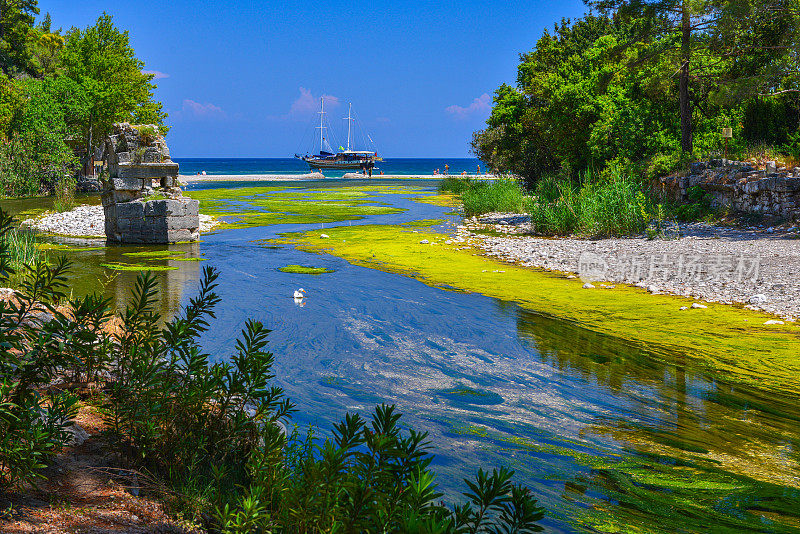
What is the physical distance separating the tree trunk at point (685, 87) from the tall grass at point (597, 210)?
93.4 inches

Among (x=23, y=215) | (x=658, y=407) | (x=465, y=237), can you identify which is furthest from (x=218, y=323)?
(x=23, y=215)

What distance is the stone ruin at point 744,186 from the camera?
52.0 ft

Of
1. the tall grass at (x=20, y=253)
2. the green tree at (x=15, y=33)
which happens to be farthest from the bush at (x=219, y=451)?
the green tree at (x=15, y=33)

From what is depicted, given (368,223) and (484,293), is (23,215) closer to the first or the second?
(368,223)

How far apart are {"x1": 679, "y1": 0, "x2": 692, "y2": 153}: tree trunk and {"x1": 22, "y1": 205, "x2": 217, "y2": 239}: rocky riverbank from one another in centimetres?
1701

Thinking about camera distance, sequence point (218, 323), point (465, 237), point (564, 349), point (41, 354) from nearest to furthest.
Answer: point (41, 354) < point (564, 349) < point (218, 323) < point (465, 237)

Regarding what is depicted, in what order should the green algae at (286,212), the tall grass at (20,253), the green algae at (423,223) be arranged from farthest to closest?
the green algae at (286,212), the green algae at (423,223), the tall grass at (20,253)

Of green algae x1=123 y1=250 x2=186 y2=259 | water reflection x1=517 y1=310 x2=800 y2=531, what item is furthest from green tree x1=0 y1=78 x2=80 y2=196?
water reflection x1=517 y1=310 x2=800 y2=531

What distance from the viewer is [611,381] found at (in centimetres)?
666

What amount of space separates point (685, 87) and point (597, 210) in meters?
6.36

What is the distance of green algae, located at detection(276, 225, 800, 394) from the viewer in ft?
23.3

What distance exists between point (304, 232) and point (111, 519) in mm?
19692

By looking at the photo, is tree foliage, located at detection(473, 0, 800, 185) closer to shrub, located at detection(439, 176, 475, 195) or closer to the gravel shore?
the gravel shore

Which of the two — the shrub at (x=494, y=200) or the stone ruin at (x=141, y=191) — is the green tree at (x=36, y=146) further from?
the shrub at (x=494, y=200)
